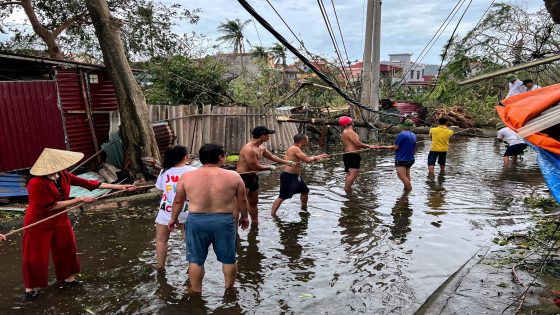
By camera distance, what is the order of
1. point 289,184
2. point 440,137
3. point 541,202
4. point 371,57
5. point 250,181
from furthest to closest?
point 371,57 < point 440,137 < point 541,202 < point 289,184 < point 250,181

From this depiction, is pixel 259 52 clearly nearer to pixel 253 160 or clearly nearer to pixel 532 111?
pixel 253 160

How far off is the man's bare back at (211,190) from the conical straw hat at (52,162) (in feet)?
4.36

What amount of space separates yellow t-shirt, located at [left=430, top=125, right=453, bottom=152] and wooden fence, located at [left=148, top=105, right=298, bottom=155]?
5734mm

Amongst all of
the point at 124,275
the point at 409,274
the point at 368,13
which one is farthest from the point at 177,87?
the point at 409,274

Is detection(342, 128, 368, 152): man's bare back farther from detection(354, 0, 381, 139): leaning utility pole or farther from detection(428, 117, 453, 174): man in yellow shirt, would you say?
detection(354, 0, 381, 139): leaning utility pole

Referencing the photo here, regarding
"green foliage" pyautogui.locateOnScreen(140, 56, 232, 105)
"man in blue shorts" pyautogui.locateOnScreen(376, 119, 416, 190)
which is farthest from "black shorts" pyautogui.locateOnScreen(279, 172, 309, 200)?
"green foliage" pyautogui.locateOnScreen(140, 56, 232, 105)

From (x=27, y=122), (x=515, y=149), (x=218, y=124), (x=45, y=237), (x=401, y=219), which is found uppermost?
(x=27, y=122)

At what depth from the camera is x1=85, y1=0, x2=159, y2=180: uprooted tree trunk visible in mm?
9719

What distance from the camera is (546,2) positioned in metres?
3.56

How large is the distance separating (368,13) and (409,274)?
1350cm

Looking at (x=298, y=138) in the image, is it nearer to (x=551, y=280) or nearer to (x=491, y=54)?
(x=551, y=280)

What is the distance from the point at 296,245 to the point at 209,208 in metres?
2.47

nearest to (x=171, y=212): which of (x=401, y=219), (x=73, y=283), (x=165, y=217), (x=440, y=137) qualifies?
(x=165, y=217)

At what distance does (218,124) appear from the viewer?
1339 cm
